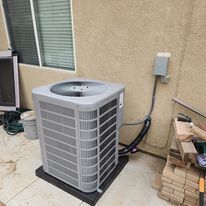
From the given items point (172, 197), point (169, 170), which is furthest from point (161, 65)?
point (172, 197)

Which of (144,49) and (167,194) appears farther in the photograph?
(144,49)

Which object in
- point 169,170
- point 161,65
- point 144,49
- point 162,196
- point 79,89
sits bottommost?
point 162,196

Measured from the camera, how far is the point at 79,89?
1.55 metres

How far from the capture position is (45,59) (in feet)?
8.09

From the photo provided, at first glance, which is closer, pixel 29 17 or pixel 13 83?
pixel 29 17

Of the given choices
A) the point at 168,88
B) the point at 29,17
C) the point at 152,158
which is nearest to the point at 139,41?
the point at 168,88

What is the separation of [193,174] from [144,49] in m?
1.07

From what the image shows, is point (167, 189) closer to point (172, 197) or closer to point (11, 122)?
point (172, 197)

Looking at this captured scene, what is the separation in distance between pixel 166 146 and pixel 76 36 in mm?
1465

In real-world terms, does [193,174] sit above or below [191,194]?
above

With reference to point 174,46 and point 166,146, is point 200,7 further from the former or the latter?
point 166,146

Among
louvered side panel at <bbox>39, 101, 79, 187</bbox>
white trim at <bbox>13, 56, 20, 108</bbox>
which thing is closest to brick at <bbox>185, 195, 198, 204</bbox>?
louvered side panel at <bbox>39, 101, 79, 187</bbox>

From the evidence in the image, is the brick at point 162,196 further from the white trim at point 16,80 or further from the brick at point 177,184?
the white trim at point 16,80

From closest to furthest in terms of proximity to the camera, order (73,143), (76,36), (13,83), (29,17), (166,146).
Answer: (73,143) < (166,146) < (76,36) < (29,17) < (13,83)
